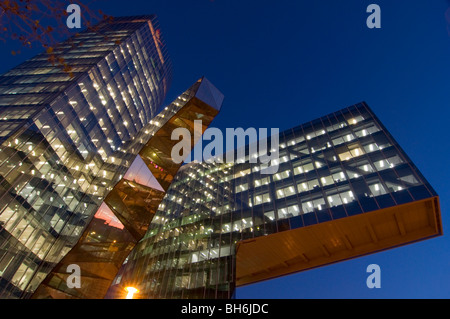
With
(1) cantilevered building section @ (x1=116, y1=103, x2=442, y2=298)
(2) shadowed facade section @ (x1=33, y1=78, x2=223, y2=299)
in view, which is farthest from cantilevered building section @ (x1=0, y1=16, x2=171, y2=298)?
(1) cantilevered building section @ (x1=116, y1=103, x2=442, y2=298)

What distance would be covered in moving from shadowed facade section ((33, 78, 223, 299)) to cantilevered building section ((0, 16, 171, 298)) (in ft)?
3.69

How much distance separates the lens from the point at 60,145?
32.6 m

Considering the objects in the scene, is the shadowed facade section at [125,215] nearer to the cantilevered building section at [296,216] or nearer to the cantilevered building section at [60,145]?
the cantilevered building section at [60,145]

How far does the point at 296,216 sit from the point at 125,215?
18.4 meters

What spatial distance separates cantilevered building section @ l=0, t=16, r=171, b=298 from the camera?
25.0 meters

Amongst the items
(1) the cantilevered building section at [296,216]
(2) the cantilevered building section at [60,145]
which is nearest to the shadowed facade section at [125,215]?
(2) the cantilevered building section at [60,145]

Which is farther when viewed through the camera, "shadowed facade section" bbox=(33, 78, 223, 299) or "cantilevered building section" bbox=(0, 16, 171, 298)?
"cantilevered building section" bbox=(0, 16, 171, 298)

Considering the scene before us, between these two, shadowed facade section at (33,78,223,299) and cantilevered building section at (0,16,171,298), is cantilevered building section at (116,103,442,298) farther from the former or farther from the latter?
shadowed facade section at (33,78,223,299)

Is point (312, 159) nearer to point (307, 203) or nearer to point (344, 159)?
point (344, 159)

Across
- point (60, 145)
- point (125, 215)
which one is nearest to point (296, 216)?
point (125, 215)

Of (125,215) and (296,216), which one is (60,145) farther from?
(296,216)
